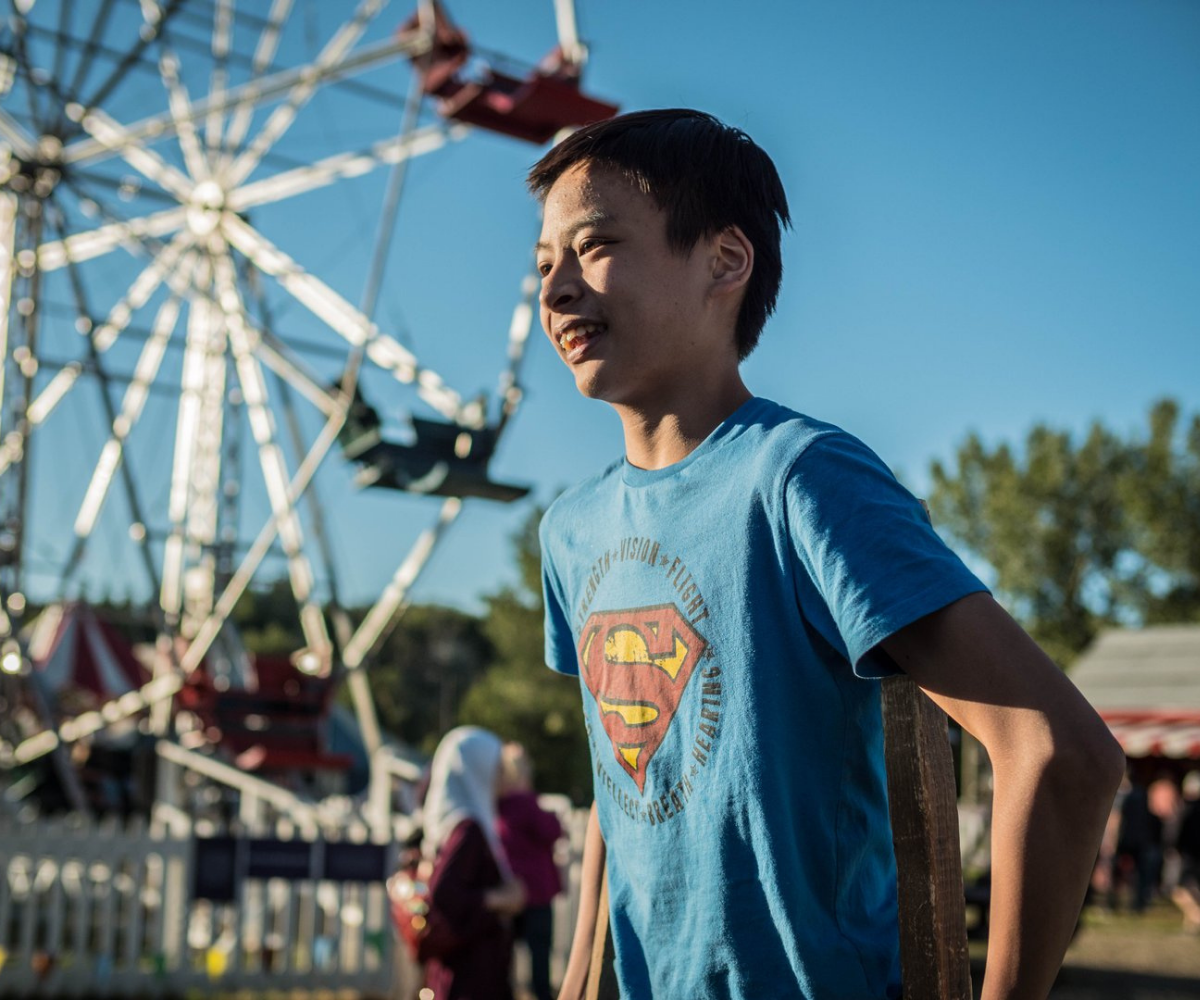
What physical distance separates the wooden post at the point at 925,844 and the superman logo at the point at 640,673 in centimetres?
23

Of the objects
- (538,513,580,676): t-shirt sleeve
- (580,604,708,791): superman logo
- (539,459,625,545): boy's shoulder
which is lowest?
(580,604,708,791): superman logo

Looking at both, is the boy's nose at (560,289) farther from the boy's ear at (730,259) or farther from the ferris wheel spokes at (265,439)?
the ferris wheel spokes at (265,439)

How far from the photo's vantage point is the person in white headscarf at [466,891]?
13.6 feet

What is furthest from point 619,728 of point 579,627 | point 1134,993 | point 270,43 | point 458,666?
point 458,666

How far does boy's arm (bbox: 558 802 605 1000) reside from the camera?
1.59 m

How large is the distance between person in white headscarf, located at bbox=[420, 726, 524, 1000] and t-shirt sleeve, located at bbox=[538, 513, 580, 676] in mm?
2539

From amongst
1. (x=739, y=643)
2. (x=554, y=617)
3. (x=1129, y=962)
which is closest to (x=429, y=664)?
(x=1129, y=962)

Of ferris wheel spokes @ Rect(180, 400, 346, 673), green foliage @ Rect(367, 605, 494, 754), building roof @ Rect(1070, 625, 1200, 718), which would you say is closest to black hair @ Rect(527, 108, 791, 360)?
ferris wheel spokes @ Rect(180, 400, 346, 673)

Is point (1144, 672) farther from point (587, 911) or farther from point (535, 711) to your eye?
point (587, 911)

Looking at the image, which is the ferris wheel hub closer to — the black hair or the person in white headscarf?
the person in white headscarf

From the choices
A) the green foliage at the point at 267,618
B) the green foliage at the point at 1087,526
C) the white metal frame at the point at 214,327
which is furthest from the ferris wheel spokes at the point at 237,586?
the green foliage at the point at 267,618

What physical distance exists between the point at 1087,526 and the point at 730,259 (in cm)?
3948

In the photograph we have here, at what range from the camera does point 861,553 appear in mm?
1124

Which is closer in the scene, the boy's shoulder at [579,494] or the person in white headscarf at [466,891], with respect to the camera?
the boy's shoulder at [579,494]
